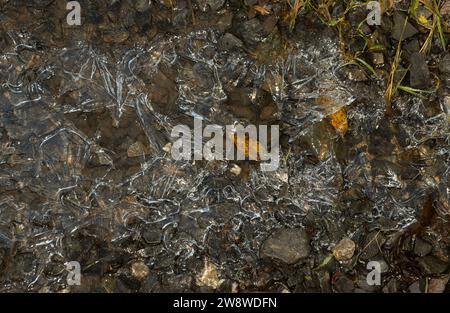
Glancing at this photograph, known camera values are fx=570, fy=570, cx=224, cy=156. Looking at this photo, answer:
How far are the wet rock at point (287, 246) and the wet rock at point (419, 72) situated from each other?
113cm

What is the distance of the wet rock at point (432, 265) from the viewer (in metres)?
3.20

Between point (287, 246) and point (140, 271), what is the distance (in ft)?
2.74

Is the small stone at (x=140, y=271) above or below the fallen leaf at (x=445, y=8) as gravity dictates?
below

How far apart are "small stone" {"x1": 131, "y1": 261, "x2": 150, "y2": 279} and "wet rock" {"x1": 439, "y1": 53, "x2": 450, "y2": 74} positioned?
2092 mm

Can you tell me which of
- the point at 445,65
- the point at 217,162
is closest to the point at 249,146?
the point at 217,162

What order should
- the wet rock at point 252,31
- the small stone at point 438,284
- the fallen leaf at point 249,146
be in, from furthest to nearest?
1. the wet rock at point 252,31
2. the fallen leaf at point 249,146
3. the small stone at point 438,284

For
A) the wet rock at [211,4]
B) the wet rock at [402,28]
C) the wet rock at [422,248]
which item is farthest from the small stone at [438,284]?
the wet rock at [211,4]

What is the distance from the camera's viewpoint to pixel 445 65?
3.40m

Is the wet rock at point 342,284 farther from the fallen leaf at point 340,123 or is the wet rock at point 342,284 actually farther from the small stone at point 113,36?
the small stone at point 113,36

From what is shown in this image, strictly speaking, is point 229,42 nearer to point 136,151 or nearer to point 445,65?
point 136,151

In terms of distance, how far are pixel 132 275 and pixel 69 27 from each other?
152 centimetres

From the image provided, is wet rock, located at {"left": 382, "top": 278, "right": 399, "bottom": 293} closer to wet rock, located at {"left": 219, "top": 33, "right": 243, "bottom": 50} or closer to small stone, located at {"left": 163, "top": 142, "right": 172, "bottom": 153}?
small stone, located at {"left": 163, "top": 142, "right": 172, "bottom": 153}

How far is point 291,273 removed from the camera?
3199mm
